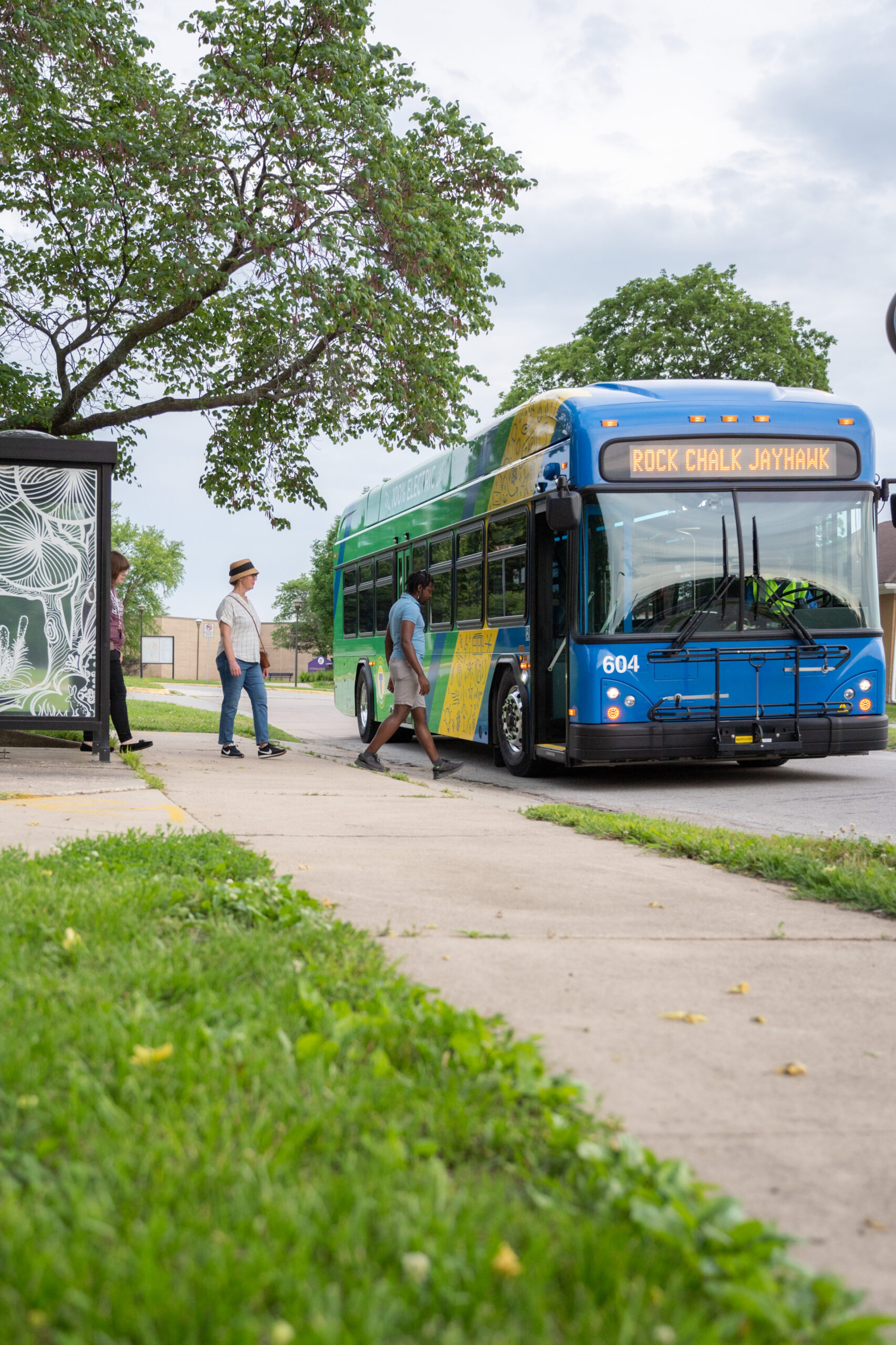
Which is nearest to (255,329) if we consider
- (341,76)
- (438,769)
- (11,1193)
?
(341,76)

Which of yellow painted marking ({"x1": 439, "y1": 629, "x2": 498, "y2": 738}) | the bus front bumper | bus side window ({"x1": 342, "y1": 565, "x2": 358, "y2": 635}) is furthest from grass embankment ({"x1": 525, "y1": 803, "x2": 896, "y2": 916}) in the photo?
bus side window ({"x1": 342, "y1": 565, "x2": 358, "y2": 635})

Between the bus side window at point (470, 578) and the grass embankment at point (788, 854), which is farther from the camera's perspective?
the bus side window at point (470, 578)

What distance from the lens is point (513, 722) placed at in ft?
39.4

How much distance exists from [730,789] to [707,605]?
5.57 feet

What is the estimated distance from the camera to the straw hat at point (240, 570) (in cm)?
1246

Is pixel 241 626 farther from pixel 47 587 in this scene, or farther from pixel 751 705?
pixel 751 705

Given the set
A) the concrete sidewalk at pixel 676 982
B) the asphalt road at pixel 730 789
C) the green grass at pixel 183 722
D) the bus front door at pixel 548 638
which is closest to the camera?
the concrete sidewalk at pixel 676 982

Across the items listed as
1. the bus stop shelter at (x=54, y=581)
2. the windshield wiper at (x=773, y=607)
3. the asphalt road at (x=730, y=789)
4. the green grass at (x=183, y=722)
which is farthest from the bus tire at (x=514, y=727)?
the green grass at (x=183, y=722)

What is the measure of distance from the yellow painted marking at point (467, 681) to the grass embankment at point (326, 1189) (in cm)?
947

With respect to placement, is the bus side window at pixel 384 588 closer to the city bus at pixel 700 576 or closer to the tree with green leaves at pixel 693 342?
the city bus at pixel 700 576

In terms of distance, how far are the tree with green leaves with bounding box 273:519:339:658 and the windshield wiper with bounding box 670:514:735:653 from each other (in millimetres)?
51924

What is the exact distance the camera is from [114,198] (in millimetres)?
15125

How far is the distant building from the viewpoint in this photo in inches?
3233

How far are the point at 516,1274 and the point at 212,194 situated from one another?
1459 cm
